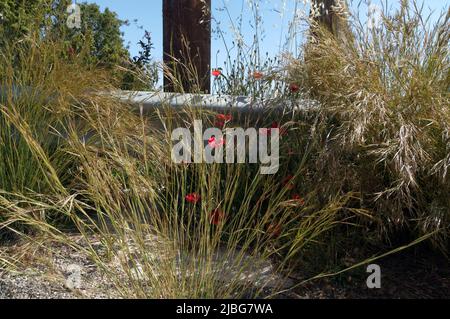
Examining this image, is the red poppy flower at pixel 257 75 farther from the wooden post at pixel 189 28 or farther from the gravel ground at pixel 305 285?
the gravel ground at pixel 305 285

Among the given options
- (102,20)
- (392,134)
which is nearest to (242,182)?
(392,134)

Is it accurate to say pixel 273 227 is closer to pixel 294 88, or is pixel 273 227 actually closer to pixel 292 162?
pixel 292 162

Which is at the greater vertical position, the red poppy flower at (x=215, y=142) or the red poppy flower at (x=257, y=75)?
the red poppy flower at (x=257, y=75)

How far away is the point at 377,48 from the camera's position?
3.25 metres

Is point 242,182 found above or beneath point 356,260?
above

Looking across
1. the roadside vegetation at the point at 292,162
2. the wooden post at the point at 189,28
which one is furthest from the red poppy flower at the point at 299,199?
the wooden post at the point at 189,28

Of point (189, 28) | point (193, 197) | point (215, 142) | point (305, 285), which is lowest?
point (305, 285)

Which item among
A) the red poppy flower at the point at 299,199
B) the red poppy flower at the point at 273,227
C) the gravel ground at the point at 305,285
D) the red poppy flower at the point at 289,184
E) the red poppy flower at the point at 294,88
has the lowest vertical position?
the gravel ground at the point at 305,285

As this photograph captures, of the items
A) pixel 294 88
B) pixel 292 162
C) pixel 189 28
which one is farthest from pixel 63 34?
pixel 292 162

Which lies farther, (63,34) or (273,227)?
(63,34)

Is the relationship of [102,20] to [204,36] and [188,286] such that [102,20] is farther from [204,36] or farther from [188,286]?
[188,286]

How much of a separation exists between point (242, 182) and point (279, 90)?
721 millimetres

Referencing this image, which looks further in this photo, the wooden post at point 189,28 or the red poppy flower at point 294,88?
the wooden post at point 189,28

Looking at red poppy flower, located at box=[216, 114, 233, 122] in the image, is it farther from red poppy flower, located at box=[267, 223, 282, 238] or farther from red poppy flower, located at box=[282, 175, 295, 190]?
red poppy flower, located at box=[267, 223, 282, 238]
